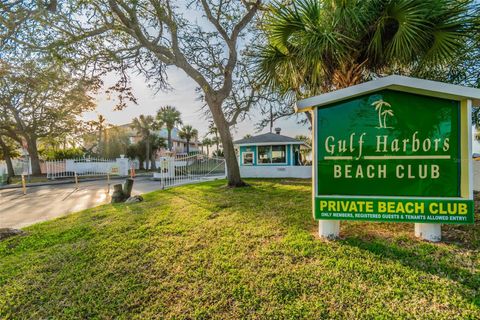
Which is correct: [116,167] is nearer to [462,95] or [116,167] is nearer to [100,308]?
[100,308]

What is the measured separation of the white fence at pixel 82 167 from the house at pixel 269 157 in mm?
12872

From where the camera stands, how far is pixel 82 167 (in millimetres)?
23094

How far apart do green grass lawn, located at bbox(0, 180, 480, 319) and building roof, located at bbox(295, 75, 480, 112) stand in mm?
2140

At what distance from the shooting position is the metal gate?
1327cm

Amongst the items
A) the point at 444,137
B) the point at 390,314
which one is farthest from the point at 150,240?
the point at 444,137

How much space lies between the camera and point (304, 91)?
717 cm

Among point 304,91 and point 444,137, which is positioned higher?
point 304,91

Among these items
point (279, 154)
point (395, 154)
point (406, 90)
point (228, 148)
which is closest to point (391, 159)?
point (395, 154)

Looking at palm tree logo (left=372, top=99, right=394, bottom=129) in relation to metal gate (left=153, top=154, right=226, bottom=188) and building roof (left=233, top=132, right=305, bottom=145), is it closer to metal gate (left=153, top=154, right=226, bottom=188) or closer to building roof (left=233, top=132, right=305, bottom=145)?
metal gate (left=153, top=154, right=226, bottom=188)

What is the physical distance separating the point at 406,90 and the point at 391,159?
1032mm

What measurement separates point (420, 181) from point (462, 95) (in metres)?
1.28

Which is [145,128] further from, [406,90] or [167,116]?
[406,90]

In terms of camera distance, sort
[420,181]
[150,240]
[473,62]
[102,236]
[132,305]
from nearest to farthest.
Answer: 1. [132,305]
2. [420,181]
3. [150,240]
4. [102,236]
5. [473,62]

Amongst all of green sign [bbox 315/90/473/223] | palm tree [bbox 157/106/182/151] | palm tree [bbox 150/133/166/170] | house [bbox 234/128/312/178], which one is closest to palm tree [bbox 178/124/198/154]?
palm tree [bbox 157/106/182/151]
